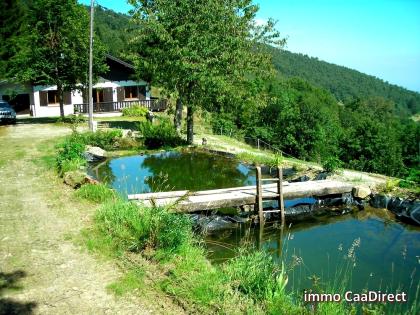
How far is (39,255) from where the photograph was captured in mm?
7871

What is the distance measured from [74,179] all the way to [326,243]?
8.36m

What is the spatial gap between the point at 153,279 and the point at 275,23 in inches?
995

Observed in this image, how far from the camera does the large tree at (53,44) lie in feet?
96.5

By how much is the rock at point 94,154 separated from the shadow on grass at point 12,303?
575 inches

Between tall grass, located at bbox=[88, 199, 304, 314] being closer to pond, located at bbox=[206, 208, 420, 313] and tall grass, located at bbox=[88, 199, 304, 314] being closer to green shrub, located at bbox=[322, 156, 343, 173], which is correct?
pond, located at bbox=[206, 208, 420, 313]

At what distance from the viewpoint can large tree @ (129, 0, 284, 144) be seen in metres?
22.7

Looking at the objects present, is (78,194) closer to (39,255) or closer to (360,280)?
(39,255)

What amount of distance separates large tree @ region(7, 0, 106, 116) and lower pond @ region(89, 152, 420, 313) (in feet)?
44.8

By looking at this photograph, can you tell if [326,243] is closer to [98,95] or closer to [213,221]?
[213,221]

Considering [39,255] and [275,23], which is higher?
[275,23]

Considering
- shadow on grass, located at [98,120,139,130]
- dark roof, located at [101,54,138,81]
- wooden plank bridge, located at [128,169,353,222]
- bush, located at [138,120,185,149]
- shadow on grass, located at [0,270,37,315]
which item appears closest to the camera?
shadow on grass, located at [0,270,37,315]

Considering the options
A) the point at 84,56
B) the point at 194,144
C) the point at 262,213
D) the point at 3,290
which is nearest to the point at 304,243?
the point at 262,213

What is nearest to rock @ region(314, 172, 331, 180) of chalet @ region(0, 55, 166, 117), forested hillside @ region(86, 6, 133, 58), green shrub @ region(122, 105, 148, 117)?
green shrub @ region(122, 105, 148, 117)

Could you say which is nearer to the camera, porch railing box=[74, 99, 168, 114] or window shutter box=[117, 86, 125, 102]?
porch railing box=[74, 99, 168, 114]
